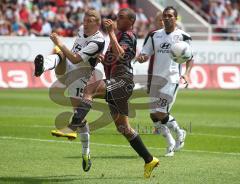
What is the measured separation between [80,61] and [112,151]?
129 inches

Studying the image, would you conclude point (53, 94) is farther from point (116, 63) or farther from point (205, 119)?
point (116, 63)

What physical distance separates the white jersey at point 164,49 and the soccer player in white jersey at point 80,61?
2514 millimetres

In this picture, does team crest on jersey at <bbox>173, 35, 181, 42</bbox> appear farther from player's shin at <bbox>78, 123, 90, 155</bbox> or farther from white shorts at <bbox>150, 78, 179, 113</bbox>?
player's shin at <bbox>78, 123, 90, 155</bbox>

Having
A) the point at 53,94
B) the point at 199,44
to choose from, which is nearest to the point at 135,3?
the point at 199,44

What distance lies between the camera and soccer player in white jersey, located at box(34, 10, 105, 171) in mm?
10369

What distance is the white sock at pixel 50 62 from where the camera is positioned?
34.9 feet

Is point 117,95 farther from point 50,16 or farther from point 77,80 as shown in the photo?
point 50,16

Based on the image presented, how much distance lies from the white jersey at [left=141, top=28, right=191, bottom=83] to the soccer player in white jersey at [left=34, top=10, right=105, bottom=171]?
251 cm

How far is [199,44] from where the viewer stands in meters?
33.1

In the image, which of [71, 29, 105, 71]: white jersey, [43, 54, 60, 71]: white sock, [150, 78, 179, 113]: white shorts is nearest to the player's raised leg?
[150, 78, 179, 113]: white shorts

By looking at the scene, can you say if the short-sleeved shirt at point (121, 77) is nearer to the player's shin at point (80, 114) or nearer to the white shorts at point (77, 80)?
the player's shin at point (80, 114)

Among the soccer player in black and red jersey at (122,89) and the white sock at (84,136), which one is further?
the white sock at (84,136)

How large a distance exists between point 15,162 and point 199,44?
72.2ft

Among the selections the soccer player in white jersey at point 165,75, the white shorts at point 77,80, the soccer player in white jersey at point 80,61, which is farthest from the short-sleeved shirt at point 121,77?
the soccer player in white jersey at point 165,75
